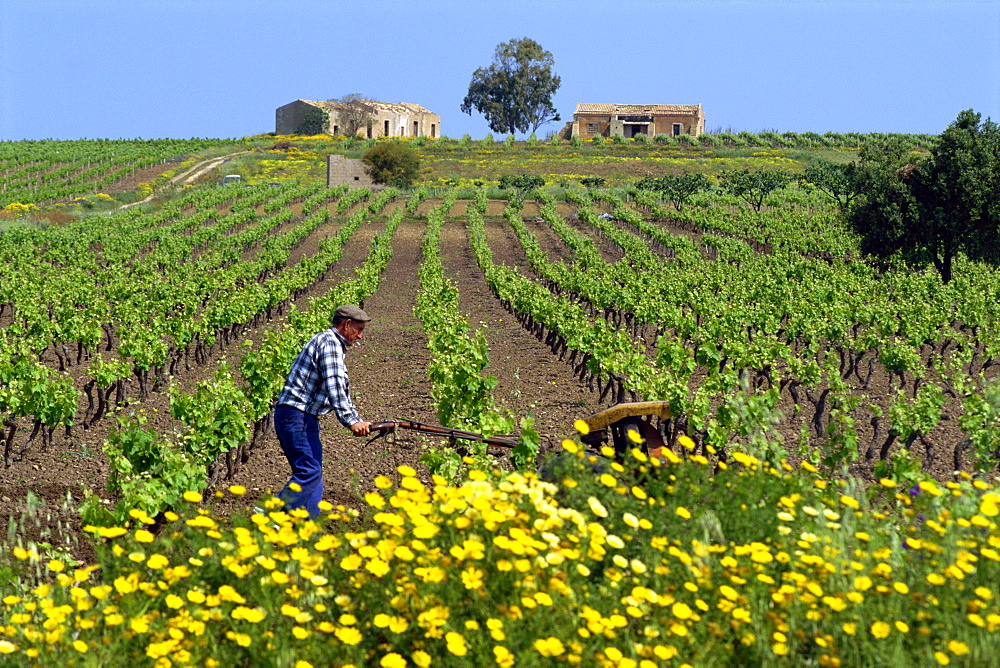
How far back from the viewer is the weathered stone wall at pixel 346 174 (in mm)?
66938

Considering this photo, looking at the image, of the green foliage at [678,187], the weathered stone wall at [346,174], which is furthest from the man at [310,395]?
the weathered stone wall at [346,174]

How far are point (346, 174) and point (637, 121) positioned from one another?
46782 mm

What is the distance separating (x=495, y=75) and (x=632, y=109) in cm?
1777

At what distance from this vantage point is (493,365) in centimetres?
1686

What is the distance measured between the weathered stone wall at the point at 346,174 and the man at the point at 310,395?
60.7m

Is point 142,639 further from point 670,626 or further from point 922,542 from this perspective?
point 922,542

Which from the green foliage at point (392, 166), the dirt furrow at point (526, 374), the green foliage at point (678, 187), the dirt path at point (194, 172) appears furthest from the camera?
the dirt path at point (194, 172)

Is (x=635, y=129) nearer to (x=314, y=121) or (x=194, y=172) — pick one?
(x=314, y=121)

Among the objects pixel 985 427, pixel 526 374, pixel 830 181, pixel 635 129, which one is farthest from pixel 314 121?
pixel 985 427

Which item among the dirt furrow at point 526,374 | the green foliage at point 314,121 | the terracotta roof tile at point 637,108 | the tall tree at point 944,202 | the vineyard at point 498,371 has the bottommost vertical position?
the dirt furrow at point 526,374

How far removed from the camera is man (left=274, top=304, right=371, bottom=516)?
24.3 ft

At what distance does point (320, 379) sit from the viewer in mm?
7512

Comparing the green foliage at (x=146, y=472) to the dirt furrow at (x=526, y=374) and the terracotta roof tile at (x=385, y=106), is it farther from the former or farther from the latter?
the terracotta roof tile at (x=385, y=106)

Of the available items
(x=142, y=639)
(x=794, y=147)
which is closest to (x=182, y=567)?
(x=142, y=639)
